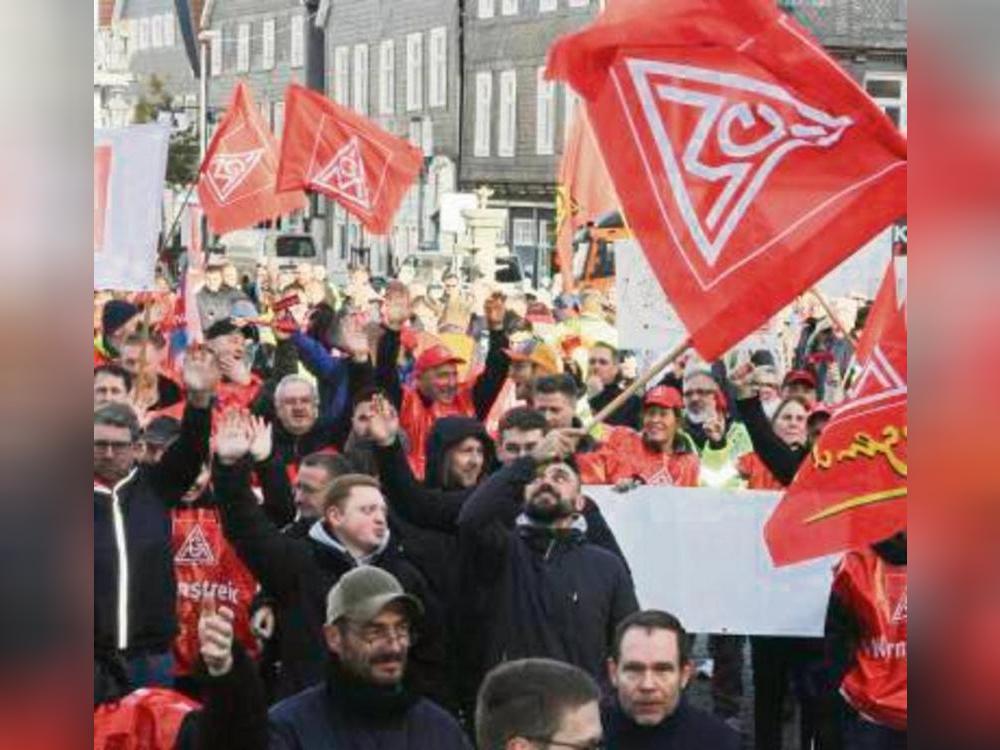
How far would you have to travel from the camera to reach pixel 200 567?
6891mm

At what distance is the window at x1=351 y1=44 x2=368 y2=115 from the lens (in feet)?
169

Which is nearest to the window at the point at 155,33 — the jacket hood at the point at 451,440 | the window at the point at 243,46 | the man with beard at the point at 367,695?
the window at the point at 243,46

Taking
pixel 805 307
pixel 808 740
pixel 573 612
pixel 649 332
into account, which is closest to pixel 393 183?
pixel 805 307

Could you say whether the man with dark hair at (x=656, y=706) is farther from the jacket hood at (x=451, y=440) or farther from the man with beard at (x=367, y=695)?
the jacket hood at (x=451, y=440)

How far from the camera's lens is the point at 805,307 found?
61.1 ft

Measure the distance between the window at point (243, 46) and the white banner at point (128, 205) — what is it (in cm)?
4415

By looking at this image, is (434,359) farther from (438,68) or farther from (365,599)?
(438,68)

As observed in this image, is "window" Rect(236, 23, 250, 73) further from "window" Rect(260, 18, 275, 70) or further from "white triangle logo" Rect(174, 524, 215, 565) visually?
"white triangle logo" Rect(174, 524, 215, 565)

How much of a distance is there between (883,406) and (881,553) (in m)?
0.81

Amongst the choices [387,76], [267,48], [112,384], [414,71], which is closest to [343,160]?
[112,384]

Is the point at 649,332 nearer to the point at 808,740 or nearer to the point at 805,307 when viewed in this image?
the point at 808,740

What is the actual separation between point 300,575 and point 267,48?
47.5 meters

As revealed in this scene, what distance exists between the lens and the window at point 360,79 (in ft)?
169
